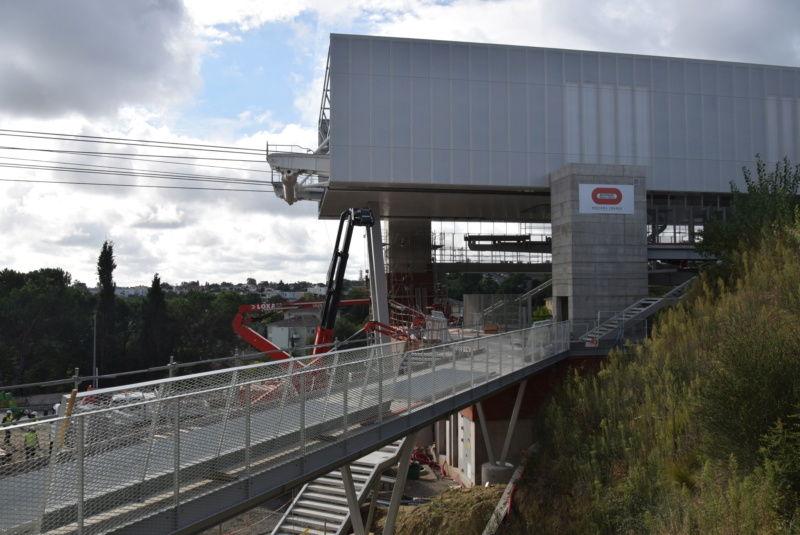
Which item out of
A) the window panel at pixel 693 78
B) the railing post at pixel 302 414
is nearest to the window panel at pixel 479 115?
the window panel at pixel 693 78

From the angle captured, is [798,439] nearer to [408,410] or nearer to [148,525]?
[408,410]

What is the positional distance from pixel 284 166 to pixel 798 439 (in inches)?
749

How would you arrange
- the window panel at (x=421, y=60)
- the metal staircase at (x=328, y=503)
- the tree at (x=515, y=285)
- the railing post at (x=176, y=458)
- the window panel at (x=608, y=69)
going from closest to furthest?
the railing post at (x=176, y=458) → the metal staircase at (x=328, y=503) → the window panel at (x=421, y=60) → the window panel at (x=608, y=69) → the tree at (x=515, y=285)

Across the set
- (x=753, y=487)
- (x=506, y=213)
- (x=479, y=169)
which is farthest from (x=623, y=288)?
(x=753, y=487)

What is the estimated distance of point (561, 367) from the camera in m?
19.2

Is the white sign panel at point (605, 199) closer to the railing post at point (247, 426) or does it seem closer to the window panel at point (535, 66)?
the window panel at point (535, 66)

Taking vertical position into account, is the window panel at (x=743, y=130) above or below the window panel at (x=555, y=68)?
below

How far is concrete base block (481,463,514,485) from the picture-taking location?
59.1 ft

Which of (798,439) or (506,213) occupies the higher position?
(506,213)

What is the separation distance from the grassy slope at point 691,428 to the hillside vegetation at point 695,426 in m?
0.03

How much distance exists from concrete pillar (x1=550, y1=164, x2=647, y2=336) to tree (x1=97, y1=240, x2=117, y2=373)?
1725 inches

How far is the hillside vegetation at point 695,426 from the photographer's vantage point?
8523 millimetres

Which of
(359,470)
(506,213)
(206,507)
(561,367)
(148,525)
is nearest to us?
(148,525)

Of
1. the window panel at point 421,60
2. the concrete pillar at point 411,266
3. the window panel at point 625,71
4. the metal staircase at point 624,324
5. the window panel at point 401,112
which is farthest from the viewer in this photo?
the concrete pillar at point 411,266
